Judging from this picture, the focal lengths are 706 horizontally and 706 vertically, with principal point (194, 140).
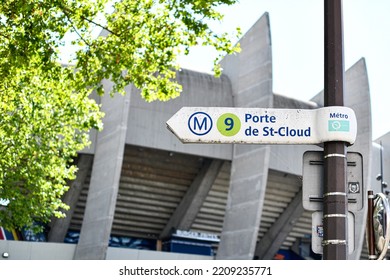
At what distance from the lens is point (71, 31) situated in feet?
51.9

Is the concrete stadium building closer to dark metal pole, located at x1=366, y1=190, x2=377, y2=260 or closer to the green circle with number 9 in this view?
the green circle with number 9

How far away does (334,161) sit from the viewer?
19.8 feet

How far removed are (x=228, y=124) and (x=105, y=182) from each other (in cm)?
2933

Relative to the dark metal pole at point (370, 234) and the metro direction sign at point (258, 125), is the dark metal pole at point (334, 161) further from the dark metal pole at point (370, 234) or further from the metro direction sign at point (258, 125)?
the dark metal pole at point (370, 234)

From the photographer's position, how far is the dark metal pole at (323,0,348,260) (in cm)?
578

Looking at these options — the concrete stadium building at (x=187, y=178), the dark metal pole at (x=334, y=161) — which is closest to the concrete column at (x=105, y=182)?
the concrete stadium building at (x=187, y=178)

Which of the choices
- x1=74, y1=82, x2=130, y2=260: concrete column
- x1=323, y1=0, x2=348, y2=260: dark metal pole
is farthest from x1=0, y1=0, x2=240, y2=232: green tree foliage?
x1=74, y1=82, x2=130, y2=260: concrete column

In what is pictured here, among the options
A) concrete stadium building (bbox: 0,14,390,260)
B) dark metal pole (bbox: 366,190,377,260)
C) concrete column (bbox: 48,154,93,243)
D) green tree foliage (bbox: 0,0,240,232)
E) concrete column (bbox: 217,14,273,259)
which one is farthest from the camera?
concrete column (bbox: 48,154,93,243)

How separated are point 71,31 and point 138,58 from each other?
63.3 inches

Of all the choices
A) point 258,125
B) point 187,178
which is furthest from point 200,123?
point 187,178

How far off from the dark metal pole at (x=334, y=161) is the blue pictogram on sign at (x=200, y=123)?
1.04m

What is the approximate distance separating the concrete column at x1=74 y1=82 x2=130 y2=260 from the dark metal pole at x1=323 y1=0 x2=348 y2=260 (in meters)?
28.5

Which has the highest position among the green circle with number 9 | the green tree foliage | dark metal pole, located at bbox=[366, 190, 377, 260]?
the green tree foliage

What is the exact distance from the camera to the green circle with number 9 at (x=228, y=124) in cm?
620
